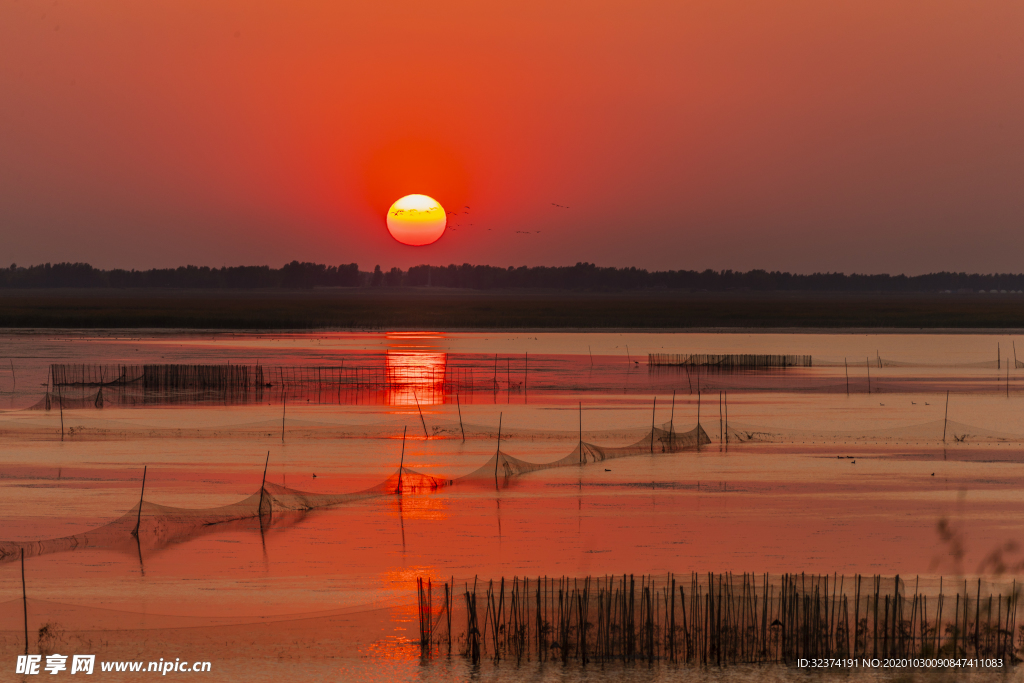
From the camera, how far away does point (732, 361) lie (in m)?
43.5

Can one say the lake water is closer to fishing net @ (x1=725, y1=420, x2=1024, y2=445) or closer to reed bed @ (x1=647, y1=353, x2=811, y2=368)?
fishing net @ (x1=725, y1=420, x2=1024, y2=445)

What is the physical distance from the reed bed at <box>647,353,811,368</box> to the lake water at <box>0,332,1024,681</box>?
9.16m

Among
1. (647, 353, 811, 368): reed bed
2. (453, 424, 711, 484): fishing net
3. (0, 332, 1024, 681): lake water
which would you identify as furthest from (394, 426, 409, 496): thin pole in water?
(647, 353, 811, 368): reed bed

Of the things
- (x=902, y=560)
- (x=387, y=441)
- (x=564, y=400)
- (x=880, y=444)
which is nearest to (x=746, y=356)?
(x=564, y=400)

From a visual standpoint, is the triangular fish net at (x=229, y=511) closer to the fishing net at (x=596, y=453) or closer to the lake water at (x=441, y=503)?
the fishing net at (x=596, y=453)

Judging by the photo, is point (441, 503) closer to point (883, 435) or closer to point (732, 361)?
point (883, 435)

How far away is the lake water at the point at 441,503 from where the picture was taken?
9.66 metres

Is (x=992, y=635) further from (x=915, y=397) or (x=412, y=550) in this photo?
(x=915, y=397)

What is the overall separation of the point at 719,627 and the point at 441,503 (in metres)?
6.63

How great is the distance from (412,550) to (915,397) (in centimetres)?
2206

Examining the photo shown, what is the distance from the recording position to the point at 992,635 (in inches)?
360

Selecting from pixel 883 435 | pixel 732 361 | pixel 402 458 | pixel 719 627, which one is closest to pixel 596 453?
pixel 402 458

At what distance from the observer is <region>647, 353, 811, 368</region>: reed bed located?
42.1m

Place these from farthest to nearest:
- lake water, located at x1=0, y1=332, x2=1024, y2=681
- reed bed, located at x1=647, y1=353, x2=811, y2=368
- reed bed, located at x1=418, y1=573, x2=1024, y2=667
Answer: reed bed, located at x1=647, y1=353, x2=811, y2=368 < lake water, located at x1=0, y1=332, x2=1024, y2=681 < reed bed, located at x1=418, y1=573, x2=1024, y2=667
